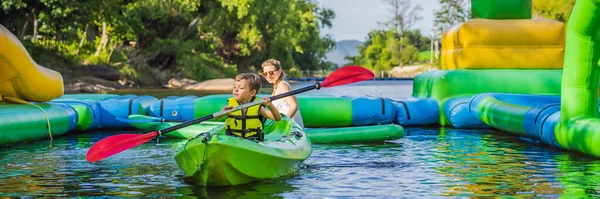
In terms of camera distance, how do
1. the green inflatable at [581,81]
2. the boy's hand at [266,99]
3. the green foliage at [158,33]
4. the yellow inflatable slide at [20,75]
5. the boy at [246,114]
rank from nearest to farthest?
the boy's hand at [266,99] → the boy at [246,114] → the green inflatable at [581,81] → the yellow inflatable slide at [20,75] → the green foliage at [158,33]

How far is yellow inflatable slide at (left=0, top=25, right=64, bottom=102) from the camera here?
10.2 metres

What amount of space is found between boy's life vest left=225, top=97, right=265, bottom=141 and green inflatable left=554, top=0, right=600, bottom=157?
3313mm

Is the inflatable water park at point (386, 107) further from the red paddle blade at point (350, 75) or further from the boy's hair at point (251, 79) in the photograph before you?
the boy's hair at point (251, 79)

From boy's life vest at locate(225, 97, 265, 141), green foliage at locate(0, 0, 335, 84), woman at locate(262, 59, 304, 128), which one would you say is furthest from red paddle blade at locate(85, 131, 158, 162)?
green foliage at locate(0, 0, 335, 84)

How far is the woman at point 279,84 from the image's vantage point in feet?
26.8

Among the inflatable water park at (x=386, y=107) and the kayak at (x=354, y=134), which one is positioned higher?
the inflatable water park at (x=386, y=107)

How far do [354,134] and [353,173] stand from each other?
9.47 ft

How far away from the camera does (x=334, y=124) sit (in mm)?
12828

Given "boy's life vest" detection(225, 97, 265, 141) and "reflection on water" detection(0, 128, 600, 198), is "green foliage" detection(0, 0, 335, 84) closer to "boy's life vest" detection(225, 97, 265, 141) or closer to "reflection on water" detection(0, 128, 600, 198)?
"reflection on water" detection(0, 128, 600, 198)

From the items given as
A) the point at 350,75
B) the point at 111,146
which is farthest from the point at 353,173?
the point at 111,146

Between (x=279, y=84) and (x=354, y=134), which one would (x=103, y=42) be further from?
(x=279, y=84)

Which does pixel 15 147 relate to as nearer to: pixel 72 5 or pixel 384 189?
pixel 384 189

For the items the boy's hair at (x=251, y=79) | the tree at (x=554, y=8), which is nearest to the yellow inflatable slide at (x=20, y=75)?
the boy's hair at (x=251, y=79)

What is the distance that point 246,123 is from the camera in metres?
6.89
